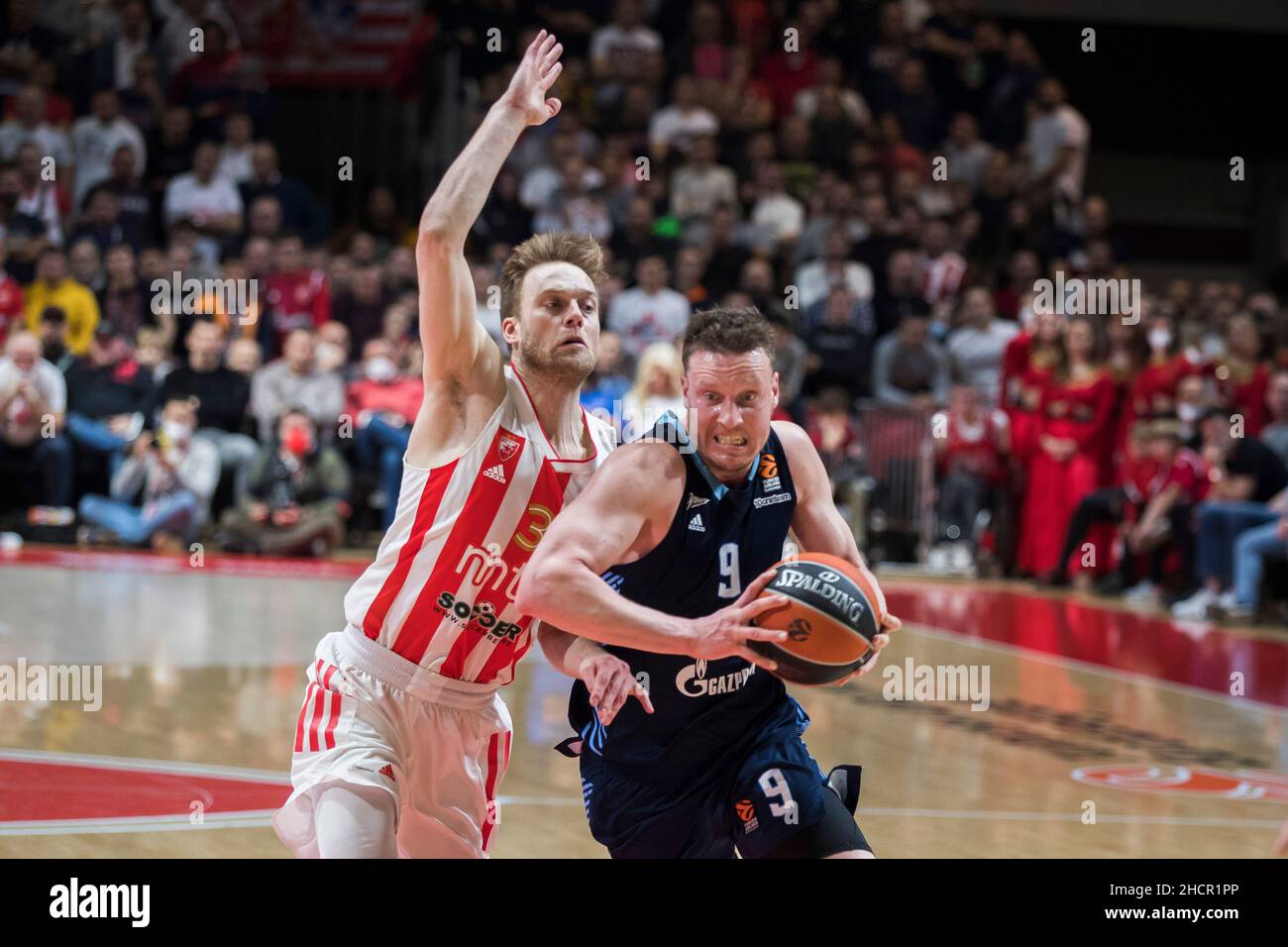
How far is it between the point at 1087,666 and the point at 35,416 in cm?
846

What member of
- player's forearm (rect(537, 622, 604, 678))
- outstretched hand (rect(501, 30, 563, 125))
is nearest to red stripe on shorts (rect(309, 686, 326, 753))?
player's forearm (rect(537, 622, 604, 678))

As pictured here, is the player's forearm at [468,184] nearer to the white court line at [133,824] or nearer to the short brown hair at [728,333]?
the short brown hair at [728,333]

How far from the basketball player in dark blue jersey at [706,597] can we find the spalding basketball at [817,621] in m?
0.11

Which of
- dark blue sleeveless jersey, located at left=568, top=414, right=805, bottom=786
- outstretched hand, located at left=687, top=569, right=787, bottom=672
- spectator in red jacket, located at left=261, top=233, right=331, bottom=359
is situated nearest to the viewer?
outstretched hand, located at left=687, top=569, right=787, bottom=672

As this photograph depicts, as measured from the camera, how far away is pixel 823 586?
396 centimetres

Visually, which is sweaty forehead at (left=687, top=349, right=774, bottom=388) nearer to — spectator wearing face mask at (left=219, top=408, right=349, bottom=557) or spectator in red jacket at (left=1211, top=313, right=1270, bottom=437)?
spectator wearing face mask at (left=219, top=408, right=349, bottom=557)

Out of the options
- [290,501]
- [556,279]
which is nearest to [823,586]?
[556,279]

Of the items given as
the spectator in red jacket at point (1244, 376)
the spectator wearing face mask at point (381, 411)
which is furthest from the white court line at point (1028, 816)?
the spectator wearing face mask at point (381, 411)

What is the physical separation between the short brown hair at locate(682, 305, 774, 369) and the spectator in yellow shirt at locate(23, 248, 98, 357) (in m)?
11.8

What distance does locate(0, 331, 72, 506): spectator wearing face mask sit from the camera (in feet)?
46.2

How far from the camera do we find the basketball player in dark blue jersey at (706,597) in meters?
4.20

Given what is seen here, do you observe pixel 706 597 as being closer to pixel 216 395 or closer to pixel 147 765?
pixel 147 765

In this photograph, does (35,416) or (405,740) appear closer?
(405,740)
